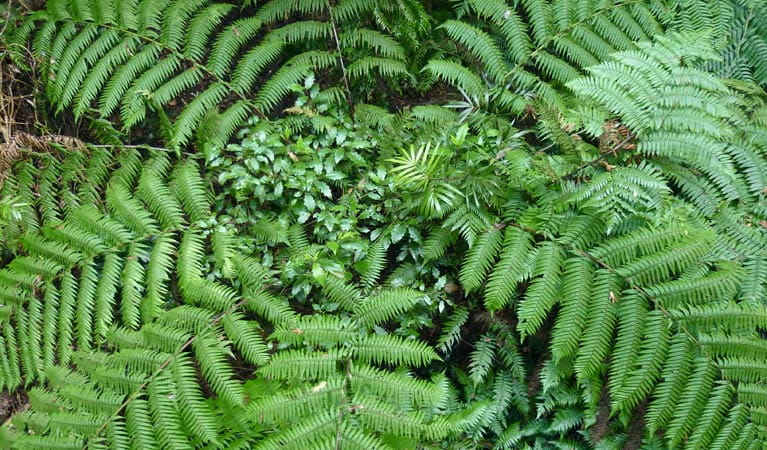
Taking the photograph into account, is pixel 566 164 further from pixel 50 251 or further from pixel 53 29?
pixel 53 29

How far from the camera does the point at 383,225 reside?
150 inches

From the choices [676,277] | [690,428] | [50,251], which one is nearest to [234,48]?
[50,251]

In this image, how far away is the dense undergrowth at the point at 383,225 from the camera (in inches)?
128

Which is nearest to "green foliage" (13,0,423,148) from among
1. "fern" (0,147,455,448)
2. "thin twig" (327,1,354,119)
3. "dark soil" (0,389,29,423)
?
"thin twig" (327,1,354,119)

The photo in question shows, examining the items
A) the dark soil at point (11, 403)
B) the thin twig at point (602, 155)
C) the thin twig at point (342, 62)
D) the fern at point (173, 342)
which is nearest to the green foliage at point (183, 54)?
the thin twig at point (342, 62)

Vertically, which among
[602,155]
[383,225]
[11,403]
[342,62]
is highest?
[342,62]

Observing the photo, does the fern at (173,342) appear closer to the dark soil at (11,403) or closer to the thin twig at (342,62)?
the dark soil at (11,403)

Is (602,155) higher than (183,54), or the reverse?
(183,54)

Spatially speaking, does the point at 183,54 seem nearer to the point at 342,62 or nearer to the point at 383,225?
the point at 342,62

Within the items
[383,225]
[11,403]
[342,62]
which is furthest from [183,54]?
[11,403]

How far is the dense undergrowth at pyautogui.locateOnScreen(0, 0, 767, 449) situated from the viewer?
325 cm

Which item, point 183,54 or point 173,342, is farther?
point 183,54

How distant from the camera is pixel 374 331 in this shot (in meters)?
3.59

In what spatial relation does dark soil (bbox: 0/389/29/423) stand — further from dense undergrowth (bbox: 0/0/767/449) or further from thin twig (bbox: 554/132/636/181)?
thin twig (bbox: 554/132/636/181)
